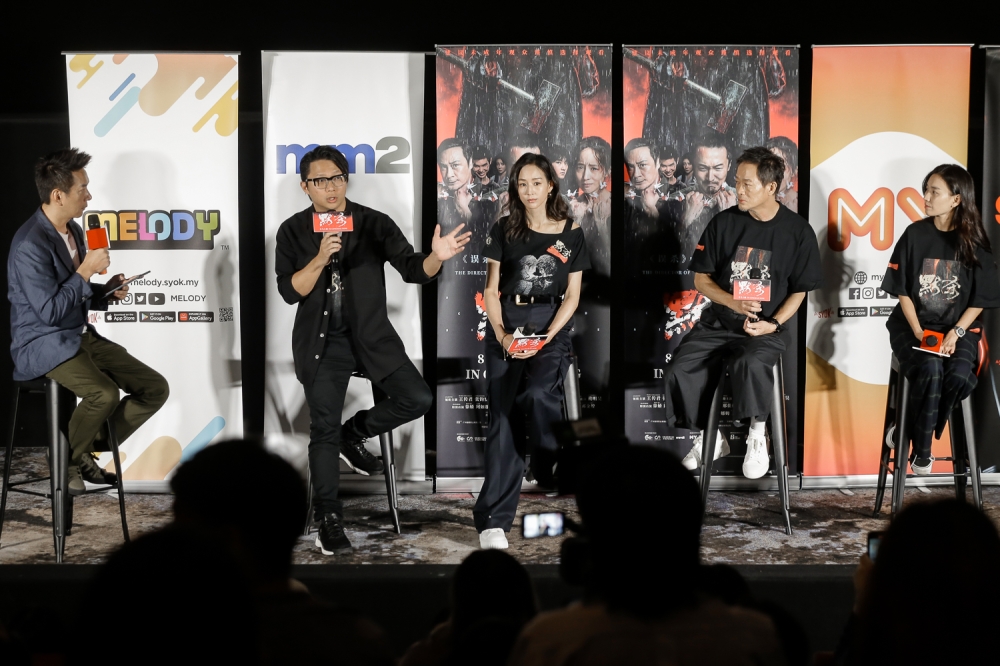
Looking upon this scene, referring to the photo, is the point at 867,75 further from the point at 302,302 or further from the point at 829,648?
the point at 829,648

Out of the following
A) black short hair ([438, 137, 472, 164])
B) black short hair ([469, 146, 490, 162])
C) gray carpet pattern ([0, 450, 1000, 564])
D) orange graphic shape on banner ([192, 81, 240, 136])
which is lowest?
gray carpet pattern ([0, 450, 1000, 564])

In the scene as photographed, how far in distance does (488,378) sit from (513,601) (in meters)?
2.39

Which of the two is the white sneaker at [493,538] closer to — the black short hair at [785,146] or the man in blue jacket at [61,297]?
the man in blue jacket at [61,297]

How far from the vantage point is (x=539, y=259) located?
3.99m

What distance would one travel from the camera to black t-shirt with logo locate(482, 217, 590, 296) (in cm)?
399

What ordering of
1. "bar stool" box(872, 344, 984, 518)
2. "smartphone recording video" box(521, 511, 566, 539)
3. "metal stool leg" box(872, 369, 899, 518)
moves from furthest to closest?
"metal stool leg" box(872, 369, 899, 518) → "bar stool" box(872, 344, 984, 518) → "smartphone recording video" box(521, 511, 566, 539)

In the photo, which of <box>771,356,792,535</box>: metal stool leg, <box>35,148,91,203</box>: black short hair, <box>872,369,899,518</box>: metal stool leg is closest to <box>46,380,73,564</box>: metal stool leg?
<box>35,148,91,203</box>: black short hair

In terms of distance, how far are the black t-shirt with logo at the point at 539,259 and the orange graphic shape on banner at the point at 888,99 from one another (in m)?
1.36

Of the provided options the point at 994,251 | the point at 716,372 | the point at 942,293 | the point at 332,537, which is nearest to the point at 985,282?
the point at 942,293

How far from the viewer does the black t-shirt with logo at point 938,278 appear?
4.00 meters

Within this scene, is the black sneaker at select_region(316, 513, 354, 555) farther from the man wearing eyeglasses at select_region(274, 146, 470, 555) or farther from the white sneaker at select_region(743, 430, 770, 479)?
the white sneaker at select_region(743, 430, 770, 479)

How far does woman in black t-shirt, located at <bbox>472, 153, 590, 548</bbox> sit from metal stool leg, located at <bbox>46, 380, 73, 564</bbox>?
1.59 m

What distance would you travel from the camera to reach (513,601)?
1.60 metres

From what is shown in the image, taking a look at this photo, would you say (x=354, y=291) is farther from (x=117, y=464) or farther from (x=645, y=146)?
(x=645, y=146)
